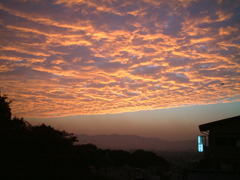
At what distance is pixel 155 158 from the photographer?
64.9 metres

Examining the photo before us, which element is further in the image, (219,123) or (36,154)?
(219,123)

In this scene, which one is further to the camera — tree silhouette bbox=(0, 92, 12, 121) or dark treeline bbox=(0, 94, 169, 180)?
tree silhouette bbox=(0, 92, 12, 121)

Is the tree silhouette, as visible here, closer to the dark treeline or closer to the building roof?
the dark treeline

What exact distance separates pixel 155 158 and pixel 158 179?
1503 inches

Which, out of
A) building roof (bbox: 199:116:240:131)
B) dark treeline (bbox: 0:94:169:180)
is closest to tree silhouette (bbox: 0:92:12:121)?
dark treeline (bbox: 0:94:169:180)

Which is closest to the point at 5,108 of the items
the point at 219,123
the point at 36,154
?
the point at 36,154

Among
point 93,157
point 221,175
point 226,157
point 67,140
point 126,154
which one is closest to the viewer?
point 221,175

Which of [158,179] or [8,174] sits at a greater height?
[8,174]

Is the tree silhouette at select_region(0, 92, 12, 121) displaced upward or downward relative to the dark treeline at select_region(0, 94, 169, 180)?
upward

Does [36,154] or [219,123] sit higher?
[219,123]

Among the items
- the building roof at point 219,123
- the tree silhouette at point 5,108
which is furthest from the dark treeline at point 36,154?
the building roof at point 219,123

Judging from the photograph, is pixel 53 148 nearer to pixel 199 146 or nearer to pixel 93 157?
pixel 199 146

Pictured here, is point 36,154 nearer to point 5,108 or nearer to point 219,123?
point 5,108

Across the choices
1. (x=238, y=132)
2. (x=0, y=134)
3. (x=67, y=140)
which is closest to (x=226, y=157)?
(x=238, y=132)
